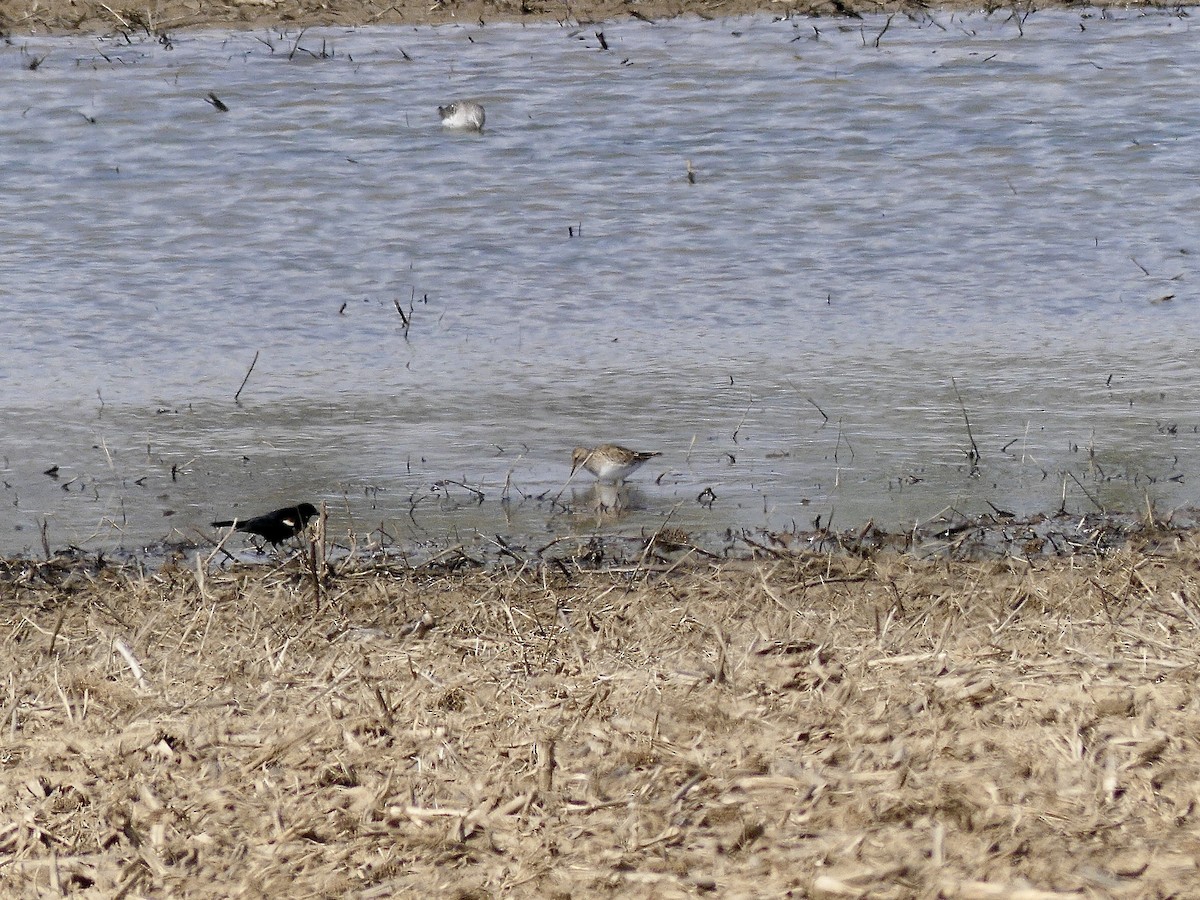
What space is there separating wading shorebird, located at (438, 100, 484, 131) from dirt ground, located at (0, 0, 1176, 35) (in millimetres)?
4849

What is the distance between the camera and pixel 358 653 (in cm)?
488

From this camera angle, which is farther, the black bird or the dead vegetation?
the black bird

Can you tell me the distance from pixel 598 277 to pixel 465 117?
13.0 feet

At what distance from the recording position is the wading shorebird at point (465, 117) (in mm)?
14117

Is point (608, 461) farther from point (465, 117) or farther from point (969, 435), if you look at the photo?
point (465, 117)

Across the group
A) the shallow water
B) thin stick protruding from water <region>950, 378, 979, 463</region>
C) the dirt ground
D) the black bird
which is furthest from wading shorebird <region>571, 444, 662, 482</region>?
the dirt ground

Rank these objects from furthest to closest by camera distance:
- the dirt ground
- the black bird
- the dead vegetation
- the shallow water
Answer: the dirt ground → the shallow water → the black bird → the dead vegetation

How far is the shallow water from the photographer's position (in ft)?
24.2

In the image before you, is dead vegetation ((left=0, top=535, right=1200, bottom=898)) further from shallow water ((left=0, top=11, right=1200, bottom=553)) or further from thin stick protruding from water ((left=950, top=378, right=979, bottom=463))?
thin stick protruding from water ((left=950, top=378, right=979, bottom=463))

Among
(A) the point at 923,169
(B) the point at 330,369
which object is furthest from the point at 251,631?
(A) the point at 923,169

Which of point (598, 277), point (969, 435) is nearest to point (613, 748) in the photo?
point (969, 435)

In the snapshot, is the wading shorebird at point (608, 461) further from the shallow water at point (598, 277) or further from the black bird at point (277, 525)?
the black bird at point (277, 525)

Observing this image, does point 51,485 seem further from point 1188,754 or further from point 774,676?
point 1188,754

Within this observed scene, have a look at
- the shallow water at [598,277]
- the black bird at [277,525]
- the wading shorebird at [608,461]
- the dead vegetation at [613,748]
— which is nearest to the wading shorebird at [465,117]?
the shallow water at [598,277]
